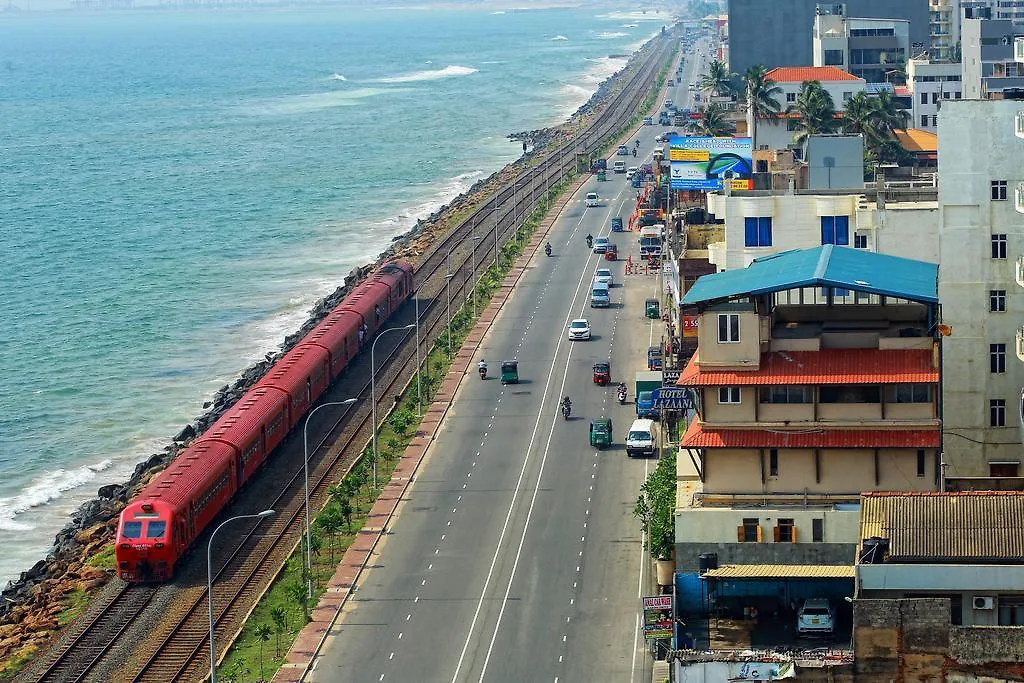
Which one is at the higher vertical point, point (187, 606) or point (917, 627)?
point (917, 627)

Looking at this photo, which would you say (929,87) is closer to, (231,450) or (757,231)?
(757,231)

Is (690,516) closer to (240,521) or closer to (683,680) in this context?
(683,680)

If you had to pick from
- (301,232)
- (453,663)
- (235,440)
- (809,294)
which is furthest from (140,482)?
(301,232)

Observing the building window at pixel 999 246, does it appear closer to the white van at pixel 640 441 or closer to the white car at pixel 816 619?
the white car at pixel 816 619

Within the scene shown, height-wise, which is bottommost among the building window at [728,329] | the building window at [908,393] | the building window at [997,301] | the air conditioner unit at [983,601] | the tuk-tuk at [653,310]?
the tuk-tuk at [653,310]

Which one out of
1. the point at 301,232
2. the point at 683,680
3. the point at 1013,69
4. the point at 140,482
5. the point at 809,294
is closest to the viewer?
the point at 683,680

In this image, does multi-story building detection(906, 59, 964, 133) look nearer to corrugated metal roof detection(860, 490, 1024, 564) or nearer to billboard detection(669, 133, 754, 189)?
billboard detection(669, 133, 754, 189)

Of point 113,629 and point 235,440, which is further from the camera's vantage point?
point 235,440

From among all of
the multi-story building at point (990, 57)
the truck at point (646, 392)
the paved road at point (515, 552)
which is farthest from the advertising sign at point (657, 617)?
the multi-story building at point (990, 57)

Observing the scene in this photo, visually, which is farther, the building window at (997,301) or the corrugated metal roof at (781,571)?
the building window at (997,301)
